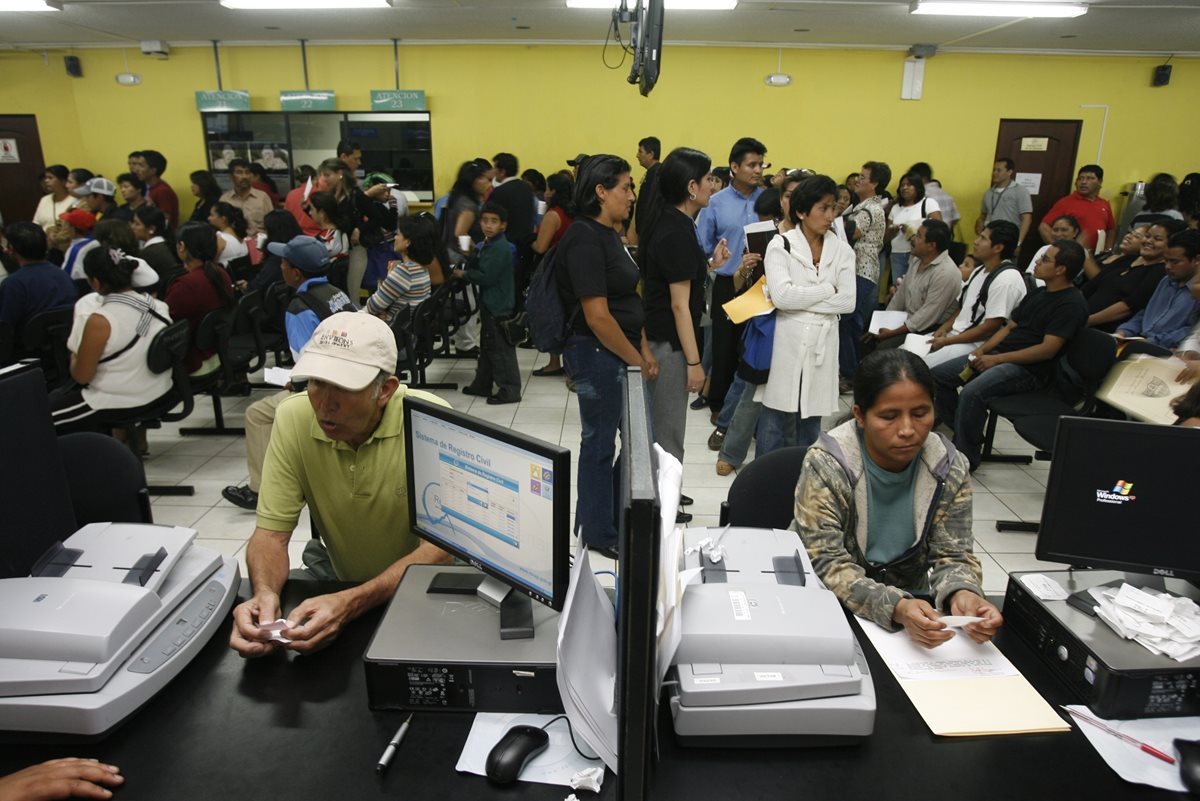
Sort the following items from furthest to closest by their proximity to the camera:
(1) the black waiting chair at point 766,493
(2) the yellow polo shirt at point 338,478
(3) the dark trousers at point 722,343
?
(3) the dark trousers at point 722,343
(1) the black waiting chair at point 766,493
(2) the yellow polo shirt at point 338,478

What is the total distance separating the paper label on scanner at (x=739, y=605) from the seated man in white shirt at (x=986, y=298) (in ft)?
11.4

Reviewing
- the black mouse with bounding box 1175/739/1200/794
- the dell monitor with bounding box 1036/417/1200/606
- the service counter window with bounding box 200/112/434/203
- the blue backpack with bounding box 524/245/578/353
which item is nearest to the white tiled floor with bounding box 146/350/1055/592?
the blue backpack with bounding box 524/245/578/353

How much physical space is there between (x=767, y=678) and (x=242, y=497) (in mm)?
3133

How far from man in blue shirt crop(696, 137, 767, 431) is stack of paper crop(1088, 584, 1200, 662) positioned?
2.89 m

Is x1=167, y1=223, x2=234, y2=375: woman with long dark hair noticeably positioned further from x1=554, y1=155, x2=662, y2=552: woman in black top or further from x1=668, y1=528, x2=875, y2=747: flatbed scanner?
x1=668, y1=528, x2=875, y2=747: flatbed scanner

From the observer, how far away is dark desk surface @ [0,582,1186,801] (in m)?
1.17

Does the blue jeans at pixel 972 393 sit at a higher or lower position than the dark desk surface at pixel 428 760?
lower

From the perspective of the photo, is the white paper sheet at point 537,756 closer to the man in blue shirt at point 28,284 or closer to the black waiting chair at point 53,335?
the black waiting chair at point 53,335

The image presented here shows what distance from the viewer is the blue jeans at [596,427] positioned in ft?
9.36

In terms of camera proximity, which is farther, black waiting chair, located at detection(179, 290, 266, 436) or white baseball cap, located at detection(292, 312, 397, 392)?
black waiting chair, located at detection(179, 290, 266, 436)

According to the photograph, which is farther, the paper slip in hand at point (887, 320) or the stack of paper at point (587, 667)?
the paper slip in hand at point (887, 320)

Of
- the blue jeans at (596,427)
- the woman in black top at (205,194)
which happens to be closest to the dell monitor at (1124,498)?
→ the blue jeans at (596,427)

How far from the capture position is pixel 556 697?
1.30m

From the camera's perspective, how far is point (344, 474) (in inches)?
70.7
